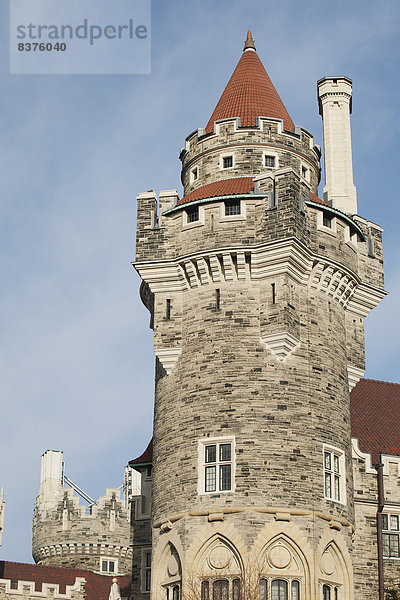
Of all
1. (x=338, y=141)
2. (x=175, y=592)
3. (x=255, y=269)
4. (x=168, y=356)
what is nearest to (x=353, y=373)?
(x=255, y=269)

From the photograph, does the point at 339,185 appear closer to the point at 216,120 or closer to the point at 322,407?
the point at 216,120

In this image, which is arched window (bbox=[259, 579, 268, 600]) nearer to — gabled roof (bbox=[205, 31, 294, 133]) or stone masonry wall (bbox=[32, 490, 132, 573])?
gabled roof (bbox=[205, 31, 294, 133])

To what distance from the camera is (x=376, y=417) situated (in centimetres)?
3553

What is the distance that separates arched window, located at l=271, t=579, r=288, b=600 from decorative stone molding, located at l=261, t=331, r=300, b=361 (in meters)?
6.15

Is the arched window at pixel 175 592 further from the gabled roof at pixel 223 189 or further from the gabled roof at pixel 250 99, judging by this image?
the gabled roof at pixel 250 99

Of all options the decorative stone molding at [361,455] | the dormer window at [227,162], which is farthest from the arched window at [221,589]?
the dormer window at [227,162]

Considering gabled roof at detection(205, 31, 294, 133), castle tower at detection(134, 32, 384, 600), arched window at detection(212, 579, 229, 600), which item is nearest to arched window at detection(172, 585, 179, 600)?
castle tower at detection(134, 32, 384, 600)

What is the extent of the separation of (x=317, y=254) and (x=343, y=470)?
255 inches

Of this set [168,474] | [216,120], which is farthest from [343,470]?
[216,120]

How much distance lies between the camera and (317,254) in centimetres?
2809

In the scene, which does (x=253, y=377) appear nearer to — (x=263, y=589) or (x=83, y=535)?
(x=263, y=589)

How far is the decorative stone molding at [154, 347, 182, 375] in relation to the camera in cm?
2794

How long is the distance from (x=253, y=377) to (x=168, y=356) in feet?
9.62

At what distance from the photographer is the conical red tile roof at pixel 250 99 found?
107 ft
